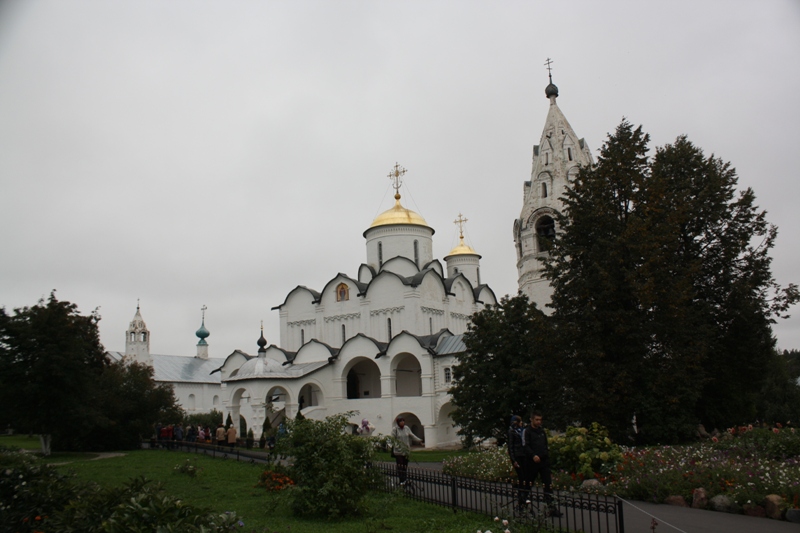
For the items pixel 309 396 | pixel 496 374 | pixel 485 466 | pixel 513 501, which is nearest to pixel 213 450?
pixel 496 374

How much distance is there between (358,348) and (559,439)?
71.9 feet

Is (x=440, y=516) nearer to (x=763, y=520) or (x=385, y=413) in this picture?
(x=763, y=520)

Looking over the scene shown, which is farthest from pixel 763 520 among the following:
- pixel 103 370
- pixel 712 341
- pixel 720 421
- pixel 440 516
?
pixel 103 370

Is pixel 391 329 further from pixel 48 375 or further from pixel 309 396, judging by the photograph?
pixel 48 375

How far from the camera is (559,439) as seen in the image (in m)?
13.1

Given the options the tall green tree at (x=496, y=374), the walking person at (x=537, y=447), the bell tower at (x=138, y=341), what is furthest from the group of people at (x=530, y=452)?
the bell tower at (x=138, y=341)

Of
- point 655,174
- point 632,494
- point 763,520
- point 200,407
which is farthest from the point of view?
point 200,407

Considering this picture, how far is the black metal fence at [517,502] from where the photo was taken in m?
7.45

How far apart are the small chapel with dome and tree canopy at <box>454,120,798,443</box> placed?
453 inches

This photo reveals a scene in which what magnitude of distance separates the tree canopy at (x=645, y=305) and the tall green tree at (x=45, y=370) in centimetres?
1489

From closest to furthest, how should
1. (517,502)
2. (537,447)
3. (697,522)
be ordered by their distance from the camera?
(517,502)
(697,522)
(537,447)

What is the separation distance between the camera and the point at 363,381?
3688cm

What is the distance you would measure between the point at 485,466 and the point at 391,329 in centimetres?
2163

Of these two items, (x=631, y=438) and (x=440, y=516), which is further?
(x=631, y=438)
